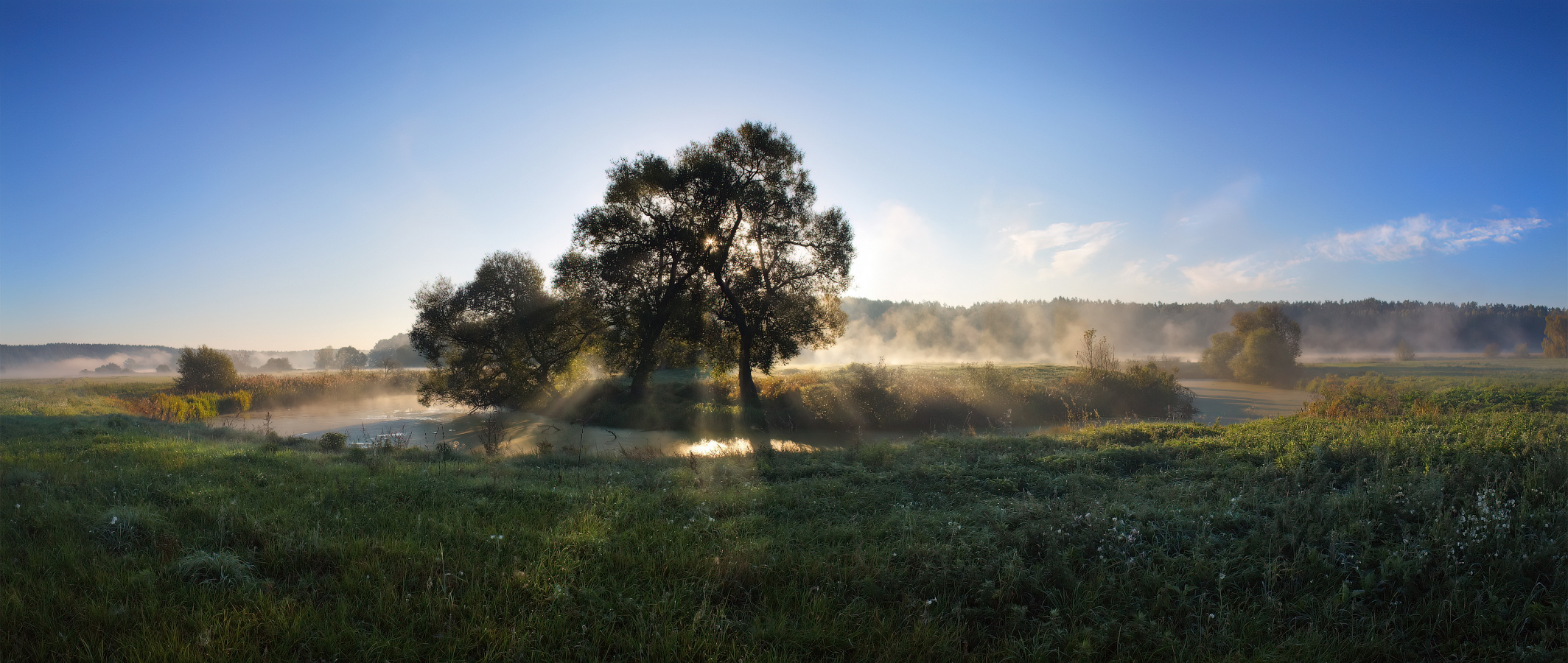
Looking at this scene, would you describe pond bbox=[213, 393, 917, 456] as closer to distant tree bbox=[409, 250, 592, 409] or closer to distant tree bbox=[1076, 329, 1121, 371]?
distant tree bbox=[409, 250, 592, 409]

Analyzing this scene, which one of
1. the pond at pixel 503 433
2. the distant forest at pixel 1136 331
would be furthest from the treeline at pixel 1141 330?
the pond at pixel 503 433

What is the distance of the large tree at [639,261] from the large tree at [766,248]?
2.11 feet

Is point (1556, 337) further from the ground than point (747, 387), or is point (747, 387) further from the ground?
point (1556, 337)

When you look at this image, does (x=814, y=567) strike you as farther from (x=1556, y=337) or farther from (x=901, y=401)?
(x=1556, y=337)

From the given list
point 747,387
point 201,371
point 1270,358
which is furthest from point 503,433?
point 1270,358

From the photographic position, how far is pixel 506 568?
3.91m

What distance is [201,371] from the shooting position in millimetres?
28172

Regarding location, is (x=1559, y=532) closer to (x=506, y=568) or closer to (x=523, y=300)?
(x=506, y=568)

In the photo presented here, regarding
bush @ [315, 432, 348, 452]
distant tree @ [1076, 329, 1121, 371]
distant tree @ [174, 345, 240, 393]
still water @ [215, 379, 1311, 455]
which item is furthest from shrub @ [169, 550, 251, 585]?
distant tree @ [174, 345, 240, 393]

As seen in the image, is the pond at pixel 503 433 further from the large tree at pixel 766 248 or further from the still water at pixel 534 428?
the large tree at pixel 766 248

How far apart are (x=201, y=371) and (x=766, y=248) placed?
3046 cm

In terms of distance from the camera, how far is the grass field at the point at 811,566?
10.3 feet

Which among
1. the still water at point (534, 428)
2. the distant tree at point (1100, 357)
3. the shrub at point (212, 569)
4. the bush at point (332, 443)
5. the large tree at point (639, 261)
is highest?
the large tree at point (639, 261)

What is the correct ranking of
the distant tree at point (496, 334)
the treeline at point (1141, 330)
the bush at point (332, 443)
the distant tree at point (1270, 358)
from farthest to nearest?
the treeline at point (1141, 330) → the distant tree at point (1270, 358) → the distant tree at point (496, 334) → the bush at point (332, 443)
